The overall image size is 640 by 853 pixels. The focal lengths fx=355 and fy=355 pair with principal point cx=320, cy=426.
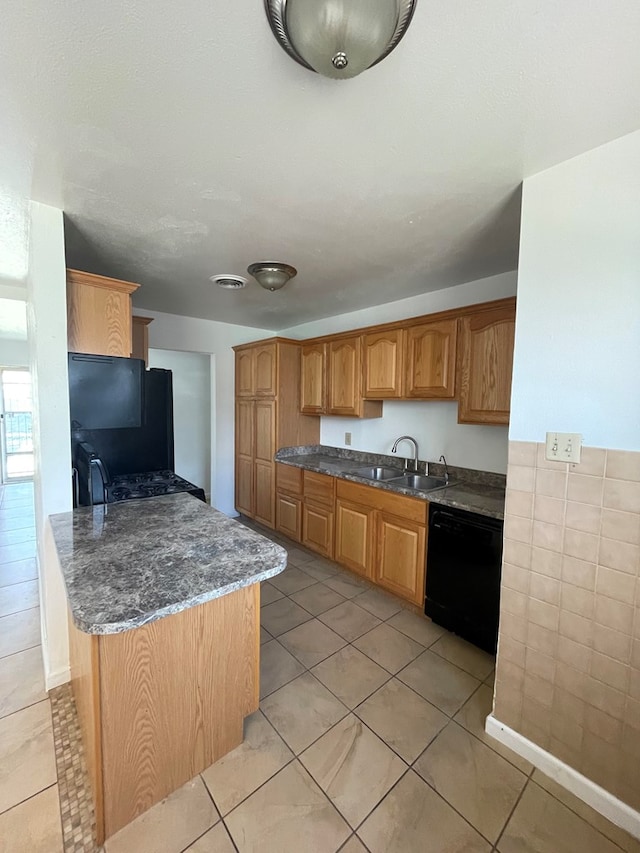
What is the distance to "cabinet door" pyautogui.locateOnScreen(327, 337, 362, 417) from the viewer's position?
3.20 meters

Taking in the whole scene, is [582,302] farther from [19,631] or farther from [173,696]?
[19,631]

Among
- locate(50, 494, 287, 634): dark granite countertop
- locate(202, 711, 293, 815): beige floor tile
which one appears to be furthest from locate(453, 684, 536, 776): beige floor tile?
locate(50, 494, 287, 634): dark granite countertop

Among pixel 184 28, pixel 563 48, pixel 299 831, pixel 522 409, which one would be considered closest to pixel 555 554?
A: pixel 522 409

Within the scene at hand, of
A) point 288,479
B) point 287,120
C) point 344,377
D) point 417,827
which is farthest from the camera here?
point 288,479

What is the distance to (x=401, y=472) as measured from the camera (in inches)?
126

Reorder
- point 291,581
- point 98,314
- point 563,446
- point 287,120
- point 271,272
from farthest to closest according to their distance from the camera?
point 291,581
point 271,272
point 98,314
point 563,446
point 287,120

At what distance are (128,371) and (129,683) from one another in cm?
150

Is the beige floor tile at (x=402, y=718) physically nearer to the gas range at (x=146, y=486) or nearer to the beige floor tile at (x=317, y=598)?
the beige floor tile at (x=317, y=598)

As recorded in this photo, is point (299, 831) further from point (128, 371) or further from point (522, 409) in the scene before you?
point (128, 371)

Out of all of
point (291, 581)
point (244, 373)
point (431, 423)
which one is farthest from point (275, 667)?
point (244, 373)

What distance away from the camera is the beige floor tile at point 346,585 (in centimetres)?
278

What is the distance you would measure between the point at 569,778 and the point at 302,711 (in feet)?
3.61

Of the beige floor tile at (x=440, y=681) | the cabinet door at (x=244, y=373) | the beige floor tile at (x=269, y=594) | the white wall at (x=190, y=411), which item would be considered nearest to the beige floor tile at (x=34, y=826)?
the beige floor tile at (x=269, y=594)

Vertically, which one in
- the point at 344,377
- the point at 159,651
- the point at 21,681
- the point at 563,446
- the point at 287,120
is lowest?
the point at 21,681
